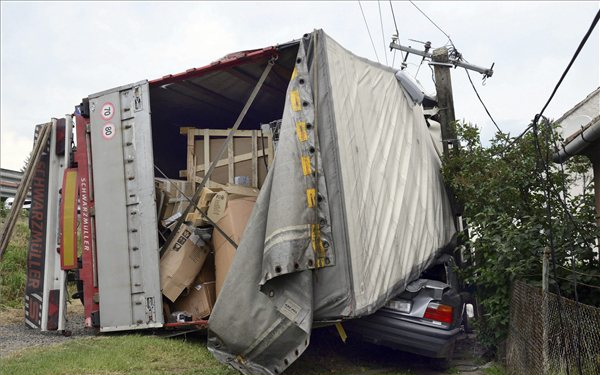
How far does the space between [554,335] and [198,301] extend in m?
3.83

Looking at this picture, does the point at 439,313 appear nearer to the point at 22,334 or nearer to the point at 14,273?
the point at 22,334

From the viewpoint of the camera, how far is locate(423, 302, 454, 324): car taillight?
5.83 m

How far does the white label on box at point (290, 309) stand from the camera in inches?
196

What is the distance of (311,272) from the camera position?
16.5ft

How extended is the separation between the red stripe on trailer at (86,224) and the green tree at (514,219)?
4468mm

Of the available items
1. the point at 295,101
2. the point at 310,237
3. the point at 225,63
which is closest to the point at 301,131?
the point at 295,101

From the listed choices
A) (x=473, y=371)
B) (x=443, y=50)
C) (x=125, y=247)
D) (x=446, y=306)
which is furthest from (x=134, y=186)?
(x=443, y=50)

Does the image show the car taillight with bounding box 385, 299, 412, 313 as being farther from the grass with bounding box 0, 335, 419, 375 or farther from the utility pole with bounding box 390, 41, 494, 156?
the utility pole with bounding box 390, 41, 494, 156

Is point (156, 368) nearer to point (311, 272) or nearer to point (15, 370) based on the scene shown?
point (15, 370)

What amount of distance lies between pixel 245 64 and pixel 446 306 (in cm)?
345

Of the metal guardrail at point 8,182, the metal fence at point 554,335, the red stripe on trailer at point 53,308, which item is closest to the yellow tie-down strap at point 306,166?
the metal fence at point 554,335

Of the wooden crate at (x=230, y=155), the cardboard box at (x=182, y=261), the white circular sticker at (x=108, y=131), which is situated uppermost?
the white circular sticker at (x=108, y=131)

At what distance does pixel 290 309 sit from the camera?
4988 mm

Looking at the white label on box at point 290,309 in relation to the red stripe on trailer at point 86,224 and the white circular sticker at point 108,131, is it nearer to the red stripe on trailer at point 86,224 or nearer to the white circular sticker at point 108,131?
the red stripe on trailer at point 86,224
